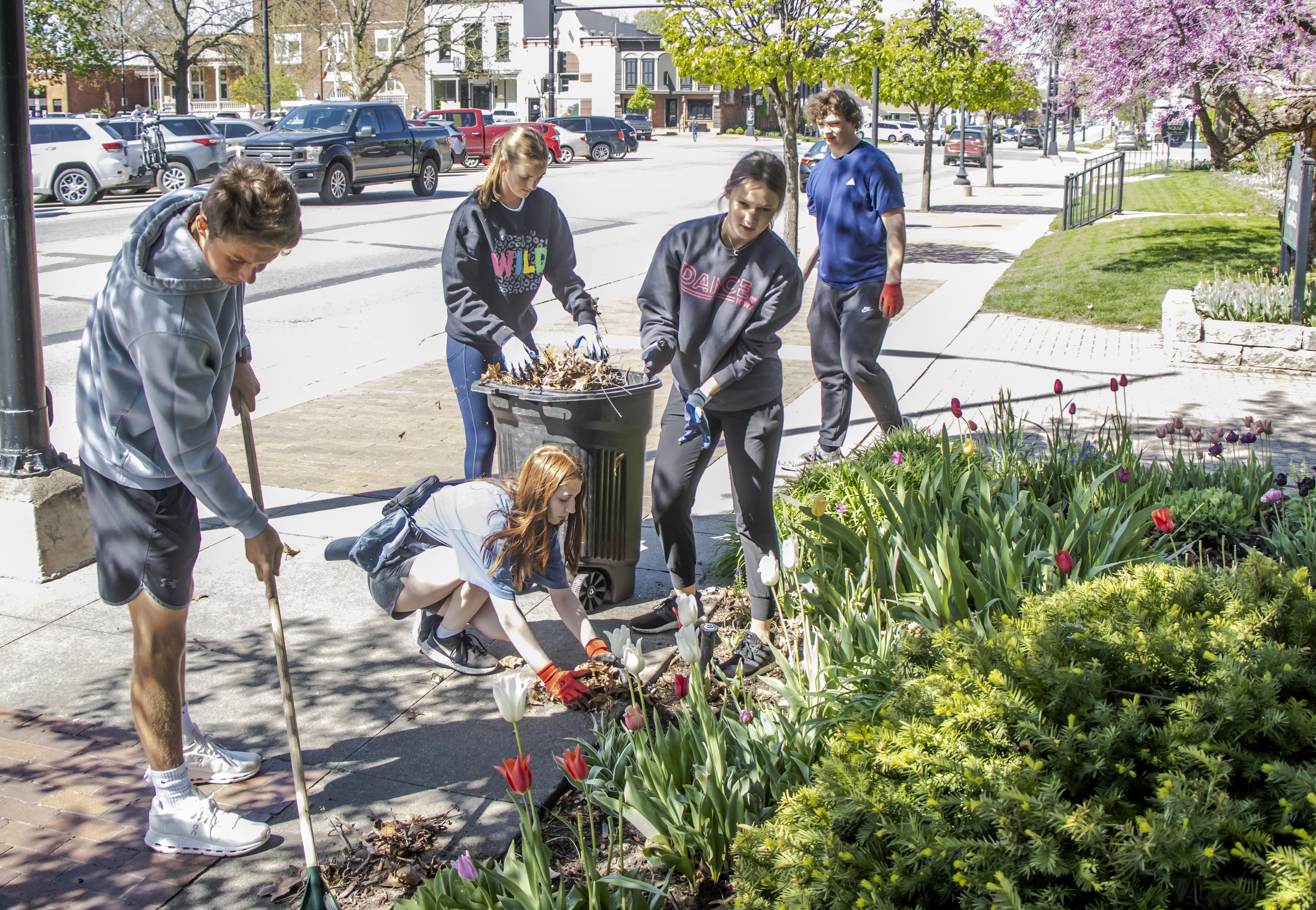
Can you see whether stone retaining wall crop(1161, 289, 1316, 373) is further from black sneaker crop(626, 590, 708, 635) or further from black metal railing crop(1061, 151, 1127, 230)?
black metal railing crop(1061, 151, 1127, 230)

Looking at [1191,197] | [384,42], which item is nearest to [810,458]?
[1191,197]

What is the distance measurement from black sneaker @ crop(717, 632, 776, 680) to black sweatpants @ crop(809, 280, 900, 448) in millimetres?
2133

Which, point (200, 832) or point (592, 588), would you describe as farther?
point (592, 588)

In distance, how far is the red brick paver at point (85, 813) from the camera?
9.37ft

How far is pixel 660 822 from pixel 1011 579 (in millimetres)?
1369

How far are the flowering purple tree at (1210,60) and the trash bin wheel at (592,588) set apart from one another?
8512 mm

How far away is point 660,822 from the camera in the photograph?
277cm

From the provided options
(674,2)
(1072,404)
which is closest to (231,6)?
(674,2)

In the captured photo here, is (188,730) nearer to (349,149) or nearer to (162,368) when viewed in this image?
(162,368)

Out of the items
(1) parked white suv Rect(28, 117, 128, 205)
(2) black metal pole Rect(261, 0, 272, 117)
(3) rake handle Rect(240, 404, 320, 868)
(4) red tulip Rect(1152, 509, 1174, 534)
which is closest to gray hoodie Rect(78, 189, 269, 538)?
(3) rake handle Rect(240, 404, 320, 868)

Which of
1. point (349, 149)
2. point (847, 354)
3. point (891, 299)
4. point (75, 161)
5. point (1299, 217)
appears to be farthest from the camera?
point (349, 149)

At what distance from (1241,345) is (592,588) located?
655 cm

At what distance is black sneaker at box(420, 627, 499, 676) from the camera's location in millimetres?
4094

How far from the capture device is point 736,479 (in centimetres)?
419
